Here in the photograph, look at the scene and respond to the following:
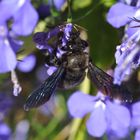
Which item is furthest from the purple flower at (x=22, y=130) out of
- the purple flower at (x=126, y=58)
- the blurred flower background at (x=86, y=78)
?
the purple flower at (x=126, y=58)

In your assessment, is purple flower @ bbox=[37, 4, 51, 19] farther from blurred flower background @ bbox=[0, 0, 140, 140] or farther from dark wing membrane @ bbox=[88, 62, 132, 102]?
dark wing membrane @ bbox=[88, 62, 132, 102]

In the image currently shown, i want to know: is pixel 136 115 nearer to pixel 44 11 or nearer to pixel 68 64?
pixel 68 64

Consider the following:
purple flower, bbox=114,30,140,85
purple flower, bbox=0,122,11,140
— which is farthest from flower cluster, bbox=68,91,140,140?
purple flower, bbox=0,122,11,140

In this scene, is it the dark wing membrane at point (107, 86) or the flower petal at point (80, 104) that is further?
the flower petal at point (80, 104)

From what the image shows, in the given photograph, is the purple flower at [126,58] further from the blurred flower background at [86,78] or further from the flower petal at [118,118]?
the flower petal at [118,118]

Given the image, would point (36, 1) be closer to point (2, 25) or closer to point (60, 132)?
point (2, 25)

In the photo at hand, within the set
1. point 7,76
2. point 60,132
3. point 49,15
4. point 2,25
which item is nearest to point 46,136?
point 60,132
